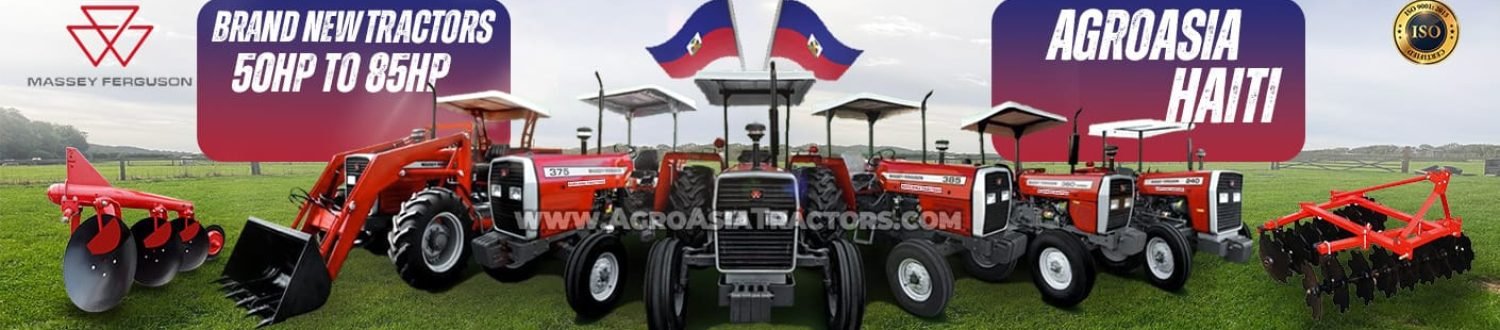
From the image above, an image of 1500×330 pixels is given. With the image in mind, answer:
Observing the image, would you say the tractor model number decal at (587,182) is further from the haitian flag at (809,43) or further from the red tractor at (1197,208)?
the haitian flag at (809,43)

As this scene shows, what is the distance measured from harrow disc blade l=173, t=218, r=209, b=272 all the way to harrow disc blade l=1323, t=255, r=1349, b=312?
9367mm

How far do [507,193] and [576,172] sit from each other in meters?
0.59

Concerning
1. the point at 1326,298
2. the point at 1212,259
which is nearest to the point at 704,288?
the point at 1326,298

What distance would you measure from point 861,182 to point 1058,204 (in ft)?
6.73

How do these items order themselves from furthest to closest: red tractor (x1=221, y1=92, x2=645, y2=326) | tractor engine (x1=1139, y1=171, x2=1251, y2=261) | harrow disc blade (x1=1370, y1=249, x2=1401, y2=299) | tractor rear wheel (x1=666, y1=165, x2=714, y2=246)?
tractor engine (x1=1139, y1=171, x2=1251, y2=261), harrow disc blade (x1=1370, y1=249, x2=1401, y2=299), tractor rear wheel (x1=666, y1=165, x2=714, y2=246), red tractor (x1=221, y1=92, x2=645, y2=326)

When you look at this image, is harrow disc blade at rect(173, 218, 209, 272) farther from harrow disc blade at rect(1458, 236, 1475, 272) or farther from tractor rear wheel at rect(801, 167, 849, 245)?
harrow disc blade at rect(1458, 236, 1475, 272)

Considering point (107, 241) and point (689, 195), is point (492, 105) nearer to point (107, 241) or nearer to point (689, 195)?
point (689, 195)

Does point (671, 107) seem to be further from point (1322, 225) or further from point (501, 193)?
point (1322, 225)

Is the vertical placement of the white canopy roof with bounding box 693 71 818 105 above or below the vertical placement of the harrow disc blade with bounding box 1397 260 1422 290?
above

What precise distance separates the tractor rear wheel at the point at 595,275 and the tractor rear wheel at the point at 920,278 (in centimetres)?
206

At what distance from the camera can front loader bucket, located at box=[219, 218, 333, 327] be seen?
426 cm

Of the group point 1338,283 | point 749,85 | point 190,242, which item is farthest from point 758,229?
point 190,242

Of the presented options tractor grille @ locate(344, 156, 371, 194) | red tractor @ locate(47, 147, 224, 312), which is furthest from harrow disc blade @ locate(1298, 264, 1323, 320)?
red tractor @ locate(47, 147, 224, 312)

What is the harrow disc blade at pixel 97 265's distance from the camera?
4473 mm
